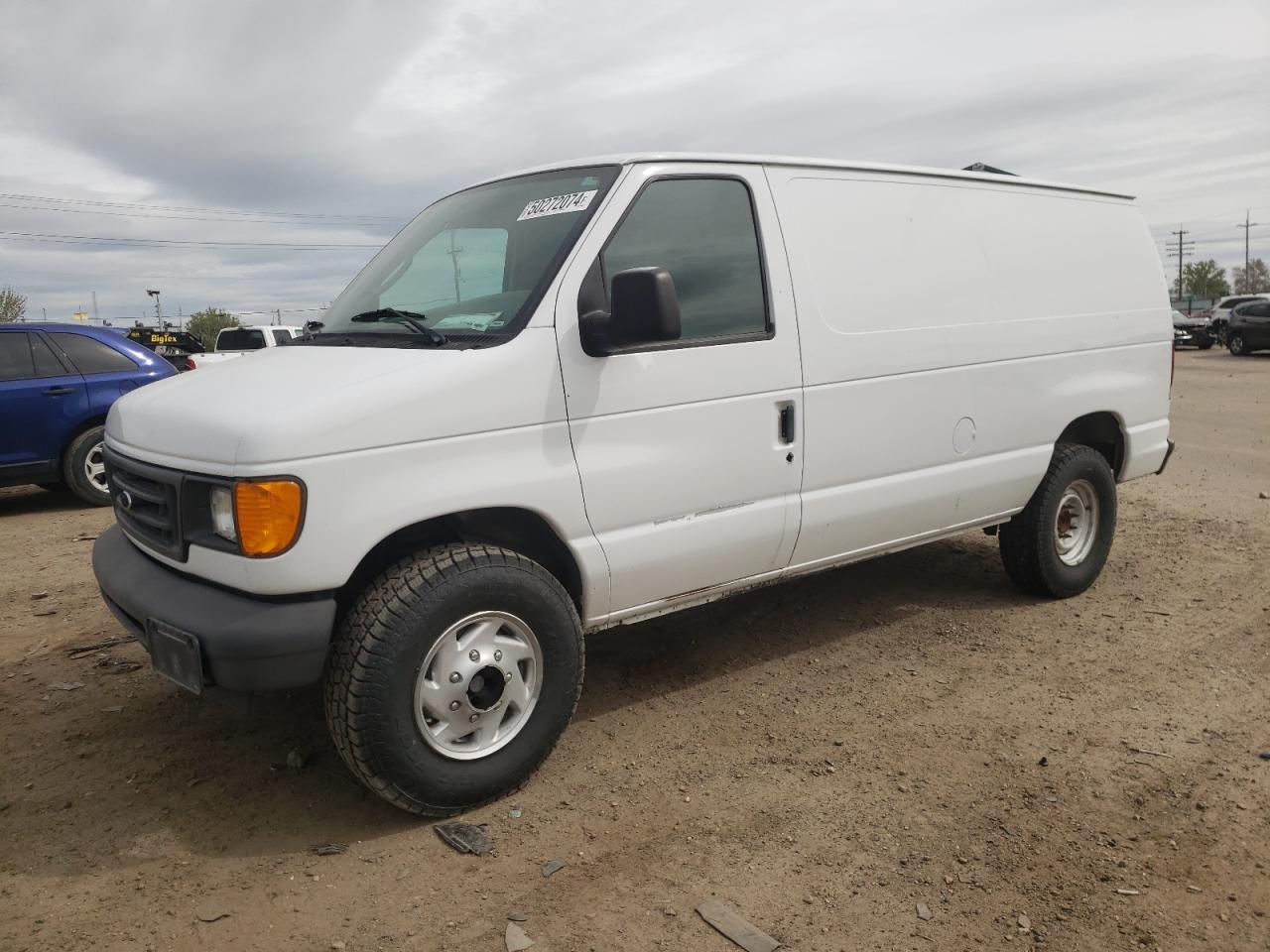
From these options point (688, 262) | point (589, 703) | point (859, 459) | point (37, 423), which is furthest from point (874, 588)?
point (37, 423)

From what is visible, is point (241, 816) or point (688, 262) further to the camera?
point (688, 262)

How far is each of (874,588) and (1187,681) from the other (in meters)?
1.77

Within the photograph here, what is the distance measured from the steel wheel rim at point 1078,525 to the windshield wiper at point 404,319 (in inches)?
144

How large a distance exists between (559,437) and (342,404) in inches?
29.1

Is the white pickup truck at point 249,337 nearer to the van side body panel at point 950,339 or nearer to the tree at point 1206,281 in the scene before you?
the van side body panel at point 950,339

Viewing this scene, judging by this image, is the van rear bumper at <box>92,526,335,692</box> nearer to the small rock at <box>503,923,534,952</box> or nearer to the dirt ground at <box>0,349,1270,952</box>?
the dirt ground at <box>0,349,1270,952</box>

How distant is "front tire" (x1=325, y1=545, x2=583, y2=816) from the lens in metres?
3.01

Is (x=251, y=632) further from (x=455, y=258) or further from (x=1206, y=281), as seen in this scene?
(x=1206, y=281)

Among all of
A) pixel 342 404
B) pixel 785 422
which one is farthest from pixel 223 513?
pixel 785 422

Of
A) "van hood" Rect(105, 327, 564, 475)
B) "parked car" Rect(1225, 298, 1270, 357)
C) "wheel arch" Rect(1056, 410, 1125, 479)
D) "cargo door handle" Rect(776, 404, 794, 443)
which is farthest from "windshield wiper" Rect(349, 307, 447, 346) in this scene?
"parked car" Rect(1225, 298, 1270, 357)

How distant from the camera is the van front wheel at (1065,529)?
5.14 m

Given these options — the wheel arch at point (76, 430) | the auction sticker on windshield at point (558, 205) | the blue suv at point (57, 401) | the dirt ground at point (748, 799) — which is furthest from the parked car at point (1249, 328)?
the auction sticker on windshield at point (558, 205)

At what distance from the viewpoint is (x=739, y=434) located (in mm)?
3770

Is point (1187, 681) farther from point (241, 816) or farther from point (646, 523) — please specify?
point (241, 816)
